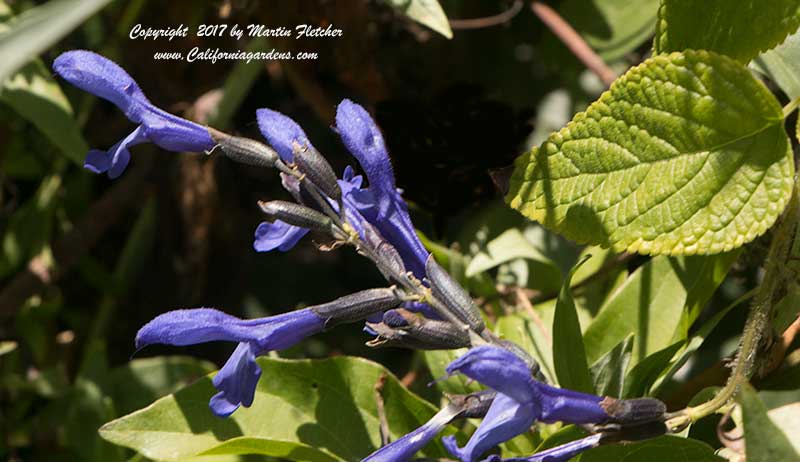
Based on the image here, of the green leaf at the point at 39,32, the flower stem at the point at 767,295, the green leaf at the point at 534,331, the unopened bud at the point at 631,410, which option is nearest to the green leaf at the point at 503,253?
the green leaf at the point at 534,331

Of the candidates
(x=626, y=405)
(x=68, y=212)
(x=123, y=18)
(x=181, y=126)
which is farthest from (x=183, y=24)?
(x=626, y=405)

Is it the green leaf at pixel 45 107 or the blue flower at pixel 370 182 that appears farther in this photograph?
the green leaf at pixel 45 107

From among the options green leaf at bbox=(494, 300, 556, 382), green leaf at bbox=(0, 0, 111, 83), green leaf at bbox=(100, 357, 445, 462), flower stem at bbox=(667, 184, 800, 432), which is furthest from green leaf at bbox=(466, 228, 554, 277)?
green leaf at bbox=(0, 0, 111, 83)

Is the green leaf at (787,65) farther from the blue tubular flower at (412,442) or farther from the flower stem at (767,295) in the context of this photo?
the blue tubular flower at (412,442)

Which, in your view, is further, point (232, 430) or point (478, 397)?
point (232, 430)

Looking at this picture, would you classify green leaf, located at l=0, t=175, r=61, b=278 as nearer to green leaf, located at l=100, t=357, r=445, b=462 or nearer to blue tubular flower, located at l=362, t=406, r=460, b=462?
green leaf, located at l=100, t=357, r=445, b=462

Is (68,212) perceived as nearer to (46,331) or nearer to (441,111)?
(46,331)
